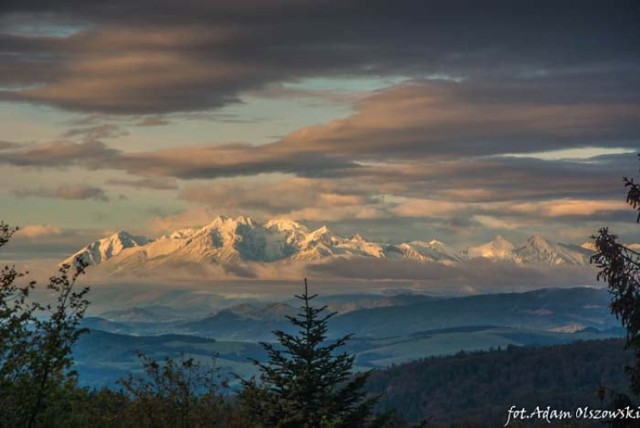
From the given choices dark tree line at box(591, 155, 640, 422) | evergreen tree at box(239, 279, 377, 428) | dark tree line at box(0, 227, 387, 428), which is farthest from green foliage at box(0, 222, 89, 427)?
dark tree line at box(591, 155, 640, 422)

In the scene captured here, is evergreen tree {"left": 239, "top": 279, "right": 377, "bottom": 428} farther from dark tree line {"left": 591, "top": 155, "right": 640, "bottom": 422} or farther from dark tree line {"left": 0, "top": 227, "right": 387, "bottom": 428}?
dark tree line {"left": 591, "top": 155, "right": 640, "bottom": 422}

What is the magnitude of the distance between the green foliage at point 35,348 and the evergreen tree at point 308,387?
7983mm

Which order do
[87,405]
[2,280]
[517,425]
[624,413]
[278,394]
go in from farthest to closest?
[517,425] → [624,413] → [278,394] → [87,405] → [2,280]

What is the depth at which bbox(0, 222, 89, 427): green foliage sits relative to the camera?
26.9 metres

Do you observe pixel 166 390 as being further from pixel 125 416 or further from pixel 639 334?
pixel 639 334

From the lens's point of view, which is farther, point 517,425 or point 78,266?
point 517,425

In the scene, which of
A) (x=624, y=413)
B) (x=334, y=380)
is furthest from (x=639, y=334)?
(x=334, y=380)

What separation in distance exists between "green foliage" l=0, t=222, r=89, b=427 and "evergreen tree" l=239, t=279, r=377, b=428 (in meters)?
7.98

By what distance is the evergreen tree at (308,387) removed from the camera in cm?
3456

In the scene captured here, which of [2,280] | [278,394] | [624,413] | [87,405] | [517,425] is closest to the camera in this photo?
[2,280]

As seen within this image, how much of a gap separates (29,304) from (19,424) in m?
3.15

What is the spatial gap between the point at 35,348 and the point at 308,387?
11.9 m

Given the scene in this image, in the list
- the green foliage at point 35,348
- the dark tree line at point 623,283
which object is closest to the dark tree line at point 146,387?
the green foliage at point 35,348

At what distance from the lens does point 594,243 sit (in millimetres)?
38938
